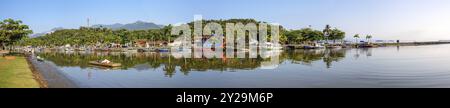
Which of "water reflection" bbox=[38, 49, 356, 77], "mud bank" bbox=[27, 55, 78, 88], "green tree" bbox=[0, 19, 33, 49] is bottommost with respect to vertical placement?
"mud bank" bbox=[27, 55, 78, 88]

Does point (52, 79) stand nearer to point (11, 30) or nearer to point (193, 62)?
point (193, 62)

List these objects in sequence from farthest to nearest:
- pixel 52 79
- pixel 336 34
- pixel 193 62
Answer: pixel 336 34
pixel 193 62
pixel 52 79

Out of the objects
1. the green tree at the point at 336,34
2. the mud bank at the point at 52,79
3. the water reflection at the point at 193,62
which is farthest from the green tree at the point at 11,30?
the green tree at the point at 336,34

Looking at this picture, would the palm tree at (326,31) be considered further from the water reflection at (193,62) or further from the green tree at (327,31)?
the water reflection at (193,62)

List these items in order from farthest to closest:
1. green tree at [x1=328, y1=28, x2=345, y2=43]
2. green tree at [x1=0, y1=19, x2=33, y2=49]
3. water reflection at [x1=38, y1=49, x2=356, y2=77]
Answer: green tree at [x1=328, y1=28, x2=345, y2=43], green tree at [x1=0, y1=19, x2=33, y2=49], water reflection at [x1=38, y1=49, x2=356, y2=77]

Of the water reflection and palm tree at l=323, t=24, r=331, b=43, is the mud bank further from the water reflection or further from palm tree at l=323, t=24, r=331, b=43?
palm tree at l=323, t=24, r=331, b=43

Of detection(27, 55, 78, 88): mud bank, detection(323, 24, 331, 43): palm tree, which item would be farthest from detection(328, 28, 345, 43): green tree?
detection(27, 55, 78, 88): mud bank

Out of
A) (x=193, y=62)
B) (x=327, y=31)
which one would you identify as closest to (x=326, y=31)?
(x=327, y=31)

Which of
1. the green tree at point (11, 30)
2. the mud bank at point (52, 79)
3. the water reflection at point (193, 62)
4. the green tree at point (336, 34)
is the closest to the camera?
the mud bank at point (52, 79)

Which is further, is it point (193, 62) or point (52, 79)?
point (193, 62)

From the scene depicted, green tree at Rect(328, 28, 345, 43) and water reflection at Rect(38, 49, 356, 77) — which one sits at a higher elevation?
green tree at Rect(328, 28, 345, 43)

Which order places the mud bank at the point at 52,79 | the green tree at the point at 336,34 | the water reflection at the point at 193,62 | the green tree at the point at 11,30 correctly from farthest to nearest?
the green tree at the point at 336,34 < the green tree at the point at 11,30 < the water reflection at the point at 193,62 < the mud bank at the point at 52,79

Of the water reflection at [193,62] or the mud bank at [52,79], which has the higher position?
the water reflection at [193,62]

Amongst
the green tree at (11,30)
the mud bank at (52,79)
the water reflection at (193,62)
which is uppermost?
the green tree at (11,30)
